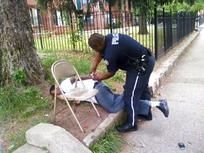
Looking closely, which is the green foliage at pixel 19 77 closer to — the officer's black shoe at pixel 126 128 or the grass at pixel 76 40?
the officer's black shoe at pixel 126 128

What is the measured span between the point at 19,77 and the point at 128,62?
2.09 meters

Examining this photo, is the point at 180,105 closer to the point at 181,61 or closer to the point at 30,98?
the point at 30,98

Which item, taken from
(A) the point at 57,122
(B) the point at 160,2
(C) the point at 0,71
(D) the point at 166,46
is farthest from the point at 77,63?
(B) the point at 160,2

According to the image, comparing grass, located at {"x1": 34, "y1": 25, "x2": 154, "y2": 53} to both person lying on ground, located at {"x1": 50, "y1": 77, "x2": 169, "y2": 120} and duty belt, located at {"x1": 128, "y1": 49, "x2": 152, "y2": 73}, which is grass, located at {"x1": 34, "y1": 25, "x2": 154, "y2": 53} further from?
duty belt, located at {"x1": 128, "y1": 49, "x2": 152, "y2": 73}

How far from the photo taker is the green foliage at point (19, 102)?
4898 mm

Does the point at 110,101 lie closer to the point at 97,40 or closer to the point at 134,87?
the point at 134,87

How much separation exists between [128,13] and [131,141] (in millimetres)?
5876

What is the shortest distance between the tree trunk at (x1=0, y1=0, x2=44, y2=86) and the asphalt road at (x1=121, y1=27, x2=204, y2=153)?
2.20 metres

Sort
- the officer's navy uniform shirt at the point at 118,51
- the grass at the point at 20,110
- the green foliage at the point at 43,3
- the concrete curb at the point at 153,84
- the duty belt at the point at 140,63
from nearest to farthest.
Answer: the concrete curb at the point at 153,84 → the officer's navy uniform shirt at the point at 118,51 → the grass at the point at 20,110 → the duty belt at the point at 140,63 → the green foliage at the point at 43,3

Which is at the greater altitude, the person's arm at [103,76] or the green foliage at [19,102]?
the person's arm at [103,76]

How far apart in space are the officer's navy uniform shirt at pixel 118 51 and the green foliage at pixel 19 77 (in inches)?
73.9

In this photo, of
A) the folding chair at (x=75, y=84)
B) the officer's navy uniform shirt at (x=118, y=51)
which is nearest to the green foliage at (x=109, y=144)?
the folding chair at (x=75, y=84)

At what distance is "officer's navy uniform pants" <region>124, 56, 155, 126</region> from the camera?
459 cm

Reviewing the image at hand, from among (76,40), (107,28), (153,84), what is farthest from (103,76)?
(76,40)
